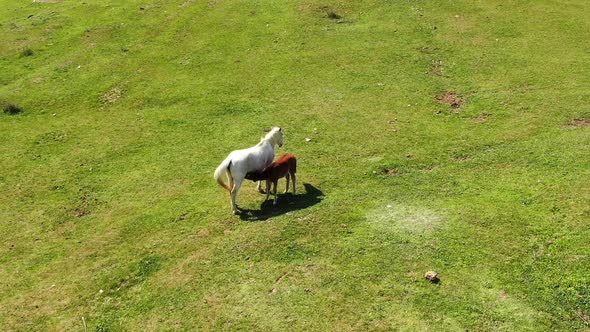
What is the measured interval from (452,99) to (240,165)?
10307 millimetres

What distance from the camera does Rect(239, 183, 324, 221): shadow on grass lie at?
1398 centimetres

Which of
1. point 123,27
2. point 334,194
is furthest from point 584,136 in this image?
point 123,27

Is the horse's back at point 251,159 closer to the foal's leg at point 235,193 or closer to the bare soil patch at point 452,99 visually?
the foal's leg at point 235,193

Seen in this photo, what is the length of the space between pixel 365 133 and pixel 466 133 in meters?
3.37

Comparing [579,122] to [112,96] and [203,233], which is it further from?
[112,96]

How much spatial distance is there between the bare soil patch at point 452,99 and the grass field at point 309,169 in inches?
2.9

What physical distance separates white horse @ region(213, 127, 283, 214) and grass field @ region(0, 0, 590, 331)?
88 centimetres

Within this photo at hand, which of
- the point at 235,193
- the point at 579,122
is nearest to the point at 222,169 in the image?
the point at 235,193

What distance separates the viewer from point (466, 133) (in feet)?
58.2

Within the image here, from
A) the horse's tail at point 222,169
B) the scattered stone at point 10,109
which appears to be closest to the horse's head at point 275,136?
the horse's tail at point 222,169

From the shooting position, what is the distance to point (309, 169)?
16.3m

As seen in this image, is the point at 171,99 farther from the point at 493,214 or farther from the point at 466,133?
the point at 493,214

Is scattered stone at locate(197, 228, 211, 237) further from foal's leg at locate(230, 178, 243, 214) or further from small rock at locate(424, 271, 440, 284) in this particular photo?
small rock at locate(424, 271, 440, 284)

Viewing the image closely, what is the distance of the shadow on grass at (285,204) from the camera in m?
14.0
